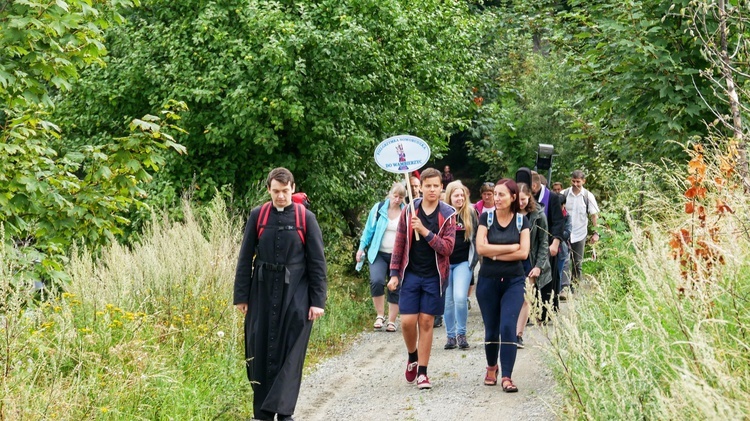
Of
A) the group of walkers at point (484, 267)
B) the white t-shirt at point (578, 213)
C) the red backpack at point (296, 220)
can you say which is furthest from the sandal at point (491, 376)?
the white t-shirt at point (578, 213)

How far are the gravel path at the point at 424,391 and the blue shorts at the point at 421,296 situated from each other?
0.78 m

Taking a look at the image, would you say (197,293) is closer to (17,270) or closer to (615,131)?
(17,270)

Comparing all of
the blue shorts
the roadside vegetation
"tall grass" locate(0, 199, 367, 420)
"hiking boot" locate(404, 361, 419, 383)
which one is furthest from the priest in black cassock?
"hiking boot" locate(404, 361, 419, 383)

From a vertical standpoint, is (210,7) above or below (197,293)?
above

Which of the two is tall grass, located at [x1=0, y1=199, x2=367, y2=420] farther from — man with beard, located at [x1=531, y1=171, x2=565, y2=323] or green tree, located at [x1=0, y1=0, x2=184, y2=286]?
man with beard, located at [x1=531, y1=171, x2=565, y2=323]

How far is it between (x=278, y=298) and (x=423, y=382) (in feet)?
7.18

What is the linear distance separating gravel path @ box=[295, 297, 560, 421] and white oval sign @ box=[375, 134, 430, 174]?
2232mm

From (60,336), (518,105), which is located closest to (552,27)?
(60,336)

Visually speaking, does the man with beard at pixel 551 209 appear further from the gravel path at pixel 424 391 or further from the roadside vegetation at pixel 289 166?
the gravel path at pixel 424 391

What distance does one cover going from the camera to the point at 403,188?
45.1 ft

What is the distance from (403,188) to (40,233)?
18.0 ft

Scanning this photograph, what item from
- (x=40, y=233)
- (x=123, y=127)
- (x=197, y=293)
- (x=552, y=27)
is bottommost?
(x=197, y=293)

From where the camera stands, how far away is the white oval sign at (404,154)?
12.5m

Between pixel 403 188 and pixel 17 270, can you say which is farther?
pixel 403 188
